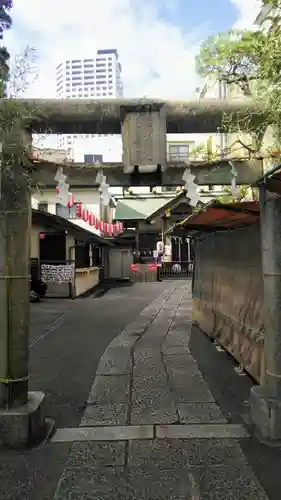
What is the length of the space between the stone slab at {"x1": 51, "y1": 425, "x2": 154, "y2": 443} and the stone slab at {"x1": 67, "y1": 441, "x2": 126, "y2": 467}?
140mm

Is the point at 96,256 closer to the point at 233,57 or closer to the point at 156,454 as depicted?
the point at 233,57

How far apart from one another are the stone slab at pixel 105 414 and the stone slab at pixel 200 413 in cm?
70

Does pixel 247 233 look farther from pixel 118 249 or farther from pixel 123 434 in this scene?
pixel 118 249

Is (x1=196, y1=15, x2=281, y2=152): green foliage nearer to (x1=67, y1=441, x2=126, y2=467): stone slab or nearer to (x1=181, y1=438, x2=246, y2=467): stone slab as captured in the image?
(x1=181, y1=438, x2=246, y2=467): stone slab

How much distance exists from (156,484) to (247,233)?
166 inches

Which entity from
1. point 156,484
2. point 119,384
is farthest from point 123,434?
point 119,384

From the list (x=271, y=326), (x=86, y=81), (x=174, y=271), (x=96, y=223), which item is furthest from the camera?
(x=174, y=271)

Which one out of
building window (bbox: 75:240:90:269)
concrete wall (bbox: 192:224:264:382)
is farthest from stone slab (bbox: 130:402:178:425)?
building window (bbox: 75:240:90:269)

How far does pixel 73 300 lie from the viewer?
19000 mm

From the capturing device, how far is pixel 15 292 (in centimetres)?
481

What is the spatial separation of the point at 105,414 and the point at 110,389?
104 centimetres

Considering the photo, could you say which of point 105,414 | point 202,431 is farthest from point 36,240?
point 202,431

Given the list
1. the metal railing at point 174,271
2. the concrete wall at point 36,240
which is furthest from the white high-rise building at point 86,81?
the metal railing at point 174,271

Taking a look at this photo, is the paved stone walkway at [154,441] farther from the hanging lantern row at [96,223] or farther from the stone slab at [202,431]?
the hanging lantern row at [96,223]
